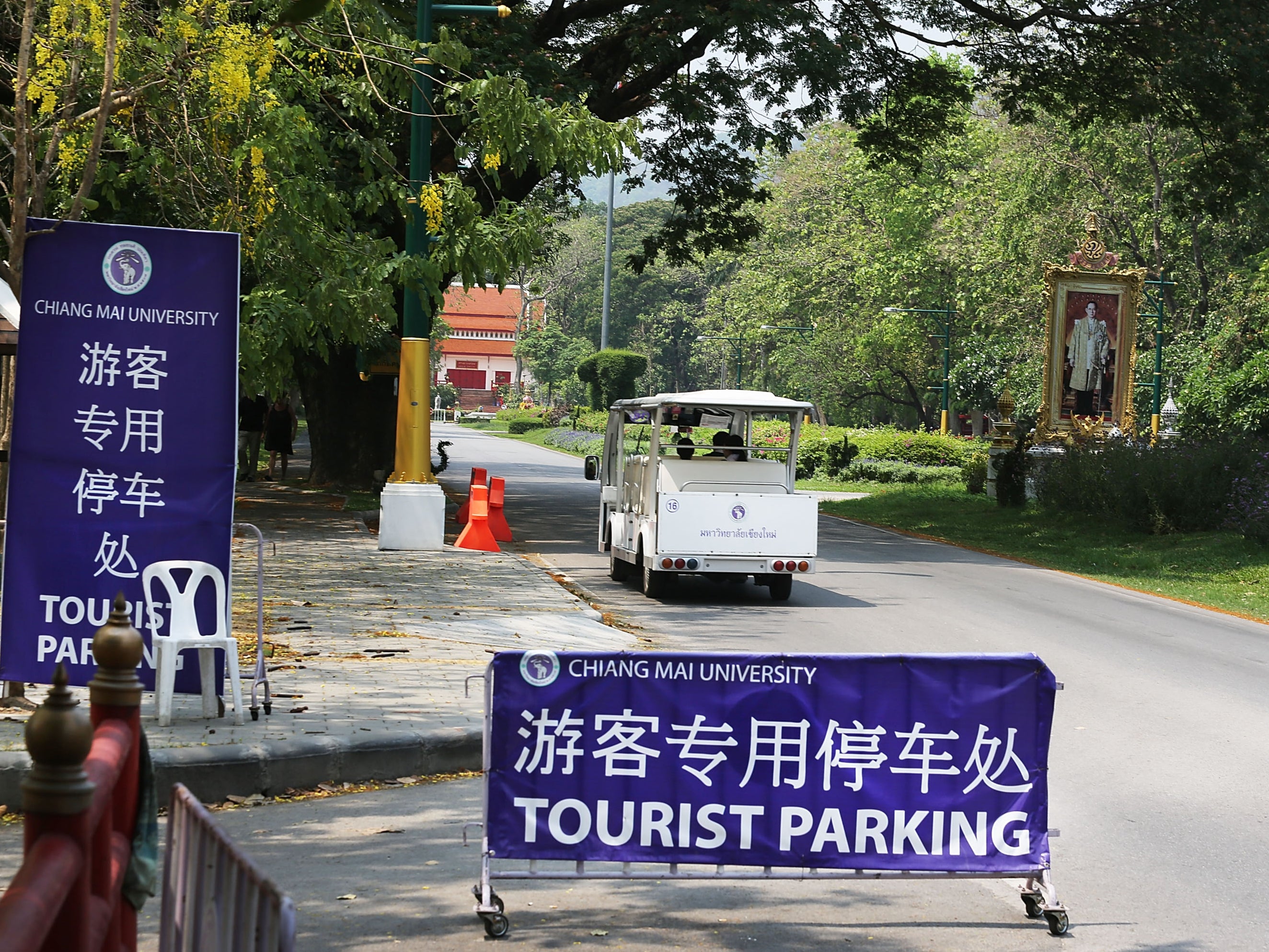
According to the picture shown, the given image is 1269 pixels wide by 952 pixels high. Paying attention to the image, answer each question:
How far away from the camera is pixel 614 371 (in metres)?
69.3

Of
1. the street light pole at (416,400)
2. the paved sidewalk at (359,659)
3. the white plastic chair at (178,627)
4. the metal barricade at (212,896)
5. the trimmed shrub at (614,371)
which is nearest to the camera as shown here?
the metal barricade at (212,896)

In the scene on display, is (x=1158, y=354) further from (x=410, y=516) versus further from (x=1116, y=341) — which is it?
(x=410, y=516)

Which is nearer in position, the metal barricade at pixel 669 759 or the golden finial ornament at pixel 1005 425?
the metal barricade at pixel 669 759

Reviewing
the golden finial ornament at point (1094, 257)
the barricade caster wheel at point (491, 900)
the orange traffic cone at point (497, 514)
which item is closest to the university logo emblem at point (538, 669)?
the barricade caster wheel at point (491, 900)

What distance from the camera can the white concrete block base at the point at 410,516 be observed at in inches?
703

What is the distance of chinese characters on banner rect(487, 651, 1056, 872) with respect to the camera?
5.64 metres

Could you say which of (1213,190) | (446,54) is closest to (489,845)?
(446,54)

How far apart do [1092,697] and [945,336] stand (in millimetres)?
47686

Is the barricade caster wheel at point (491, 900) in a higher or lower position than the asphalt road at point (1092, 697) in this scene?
higher

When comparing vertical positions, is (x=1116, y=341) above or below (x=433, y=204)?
above

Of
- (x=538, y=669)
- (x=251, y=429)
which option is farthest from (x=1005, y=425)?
(x=538, y=669)

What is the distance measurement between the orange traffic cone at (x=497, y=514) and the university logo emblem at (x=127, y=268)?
13441 mm

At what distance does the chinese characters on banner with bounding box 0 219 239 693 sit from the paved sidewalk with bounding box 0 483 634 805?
71 centimetres

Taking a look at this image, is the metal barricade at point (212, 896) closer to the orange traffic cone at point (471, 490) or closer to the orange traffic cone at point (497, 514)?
the orange traffic cone at point (471, 490)
